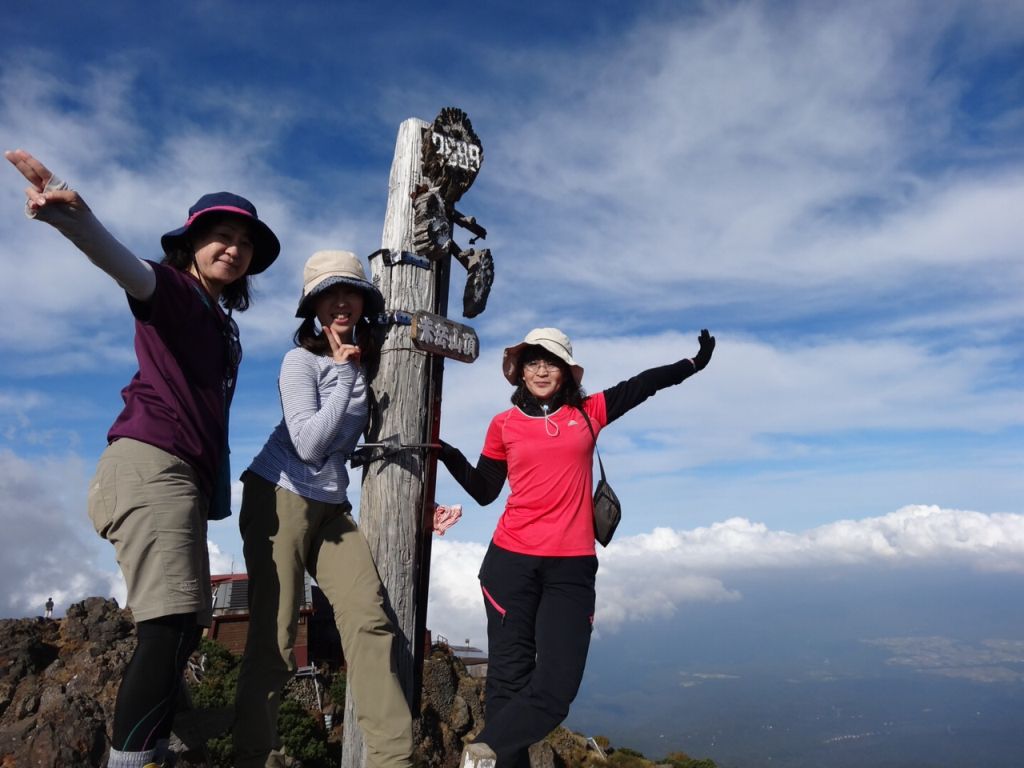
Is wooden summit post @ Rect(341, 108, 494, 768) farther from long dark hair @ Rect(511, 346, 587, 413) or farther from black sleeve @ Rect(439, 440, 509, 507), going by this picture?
long dark hair @ Rect(511, 346, 587, 413)

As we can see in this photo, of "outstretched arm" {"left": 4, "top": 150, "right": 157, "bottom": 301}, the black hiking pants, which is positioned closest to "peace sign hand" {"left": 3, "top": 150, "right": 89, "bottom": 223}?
"outstretched arm" {"left": 4, "top": 150, "right": 157, "bottom": 301}

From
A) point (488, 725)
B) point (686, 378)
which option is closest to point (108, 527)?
point (488, 725)

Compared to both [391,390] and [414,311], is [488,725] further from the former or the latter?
[414,311]

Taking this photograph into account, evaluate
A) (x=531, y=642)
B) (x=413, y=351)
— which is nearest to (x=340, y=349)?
(x=413, y=351)

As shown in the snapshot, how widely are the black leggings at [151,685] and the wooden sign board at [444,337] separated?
2260 mm

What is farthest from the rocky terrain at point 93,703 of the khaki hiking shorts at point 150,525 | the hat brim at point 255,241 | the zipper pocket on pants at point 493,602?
the hat brim at point 255,241

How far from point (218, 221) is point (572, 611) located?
297 cm

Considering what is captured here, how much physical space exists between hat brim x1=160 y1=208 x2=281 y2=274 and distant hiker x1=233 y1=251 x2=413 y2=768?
1.19 feet

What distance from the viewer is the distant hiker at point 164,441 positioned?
8.66ft

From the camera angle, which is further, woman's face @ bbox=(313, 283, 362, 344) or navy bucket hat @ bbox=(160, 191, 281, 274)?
woman's face @ bbox=(313, 283, 362, 344)

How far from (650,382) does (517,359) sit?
1.01 meters

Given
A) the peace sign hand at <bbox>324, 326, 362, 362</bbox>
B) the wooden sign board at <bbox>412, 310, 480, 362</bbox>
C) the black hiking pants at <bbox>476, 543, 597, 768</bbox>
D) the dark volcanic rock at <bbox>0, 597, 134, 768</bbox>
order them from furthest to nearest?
the dark volcanic rock at <bbox>0, 597, 134, 768</bbox>, the wooden sign board at <bbox>412, 310, 480, 362</bbox>, the peace sign hand at <bbox>324, 326, 362, 362</bbox>, the black hiking pants at <bbox>476, 543, 597, 768</bbox>

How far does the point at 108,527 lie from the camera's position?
282cm

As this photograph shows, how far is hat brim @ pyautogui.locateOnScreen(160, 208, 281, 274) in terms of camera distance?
343 cm
